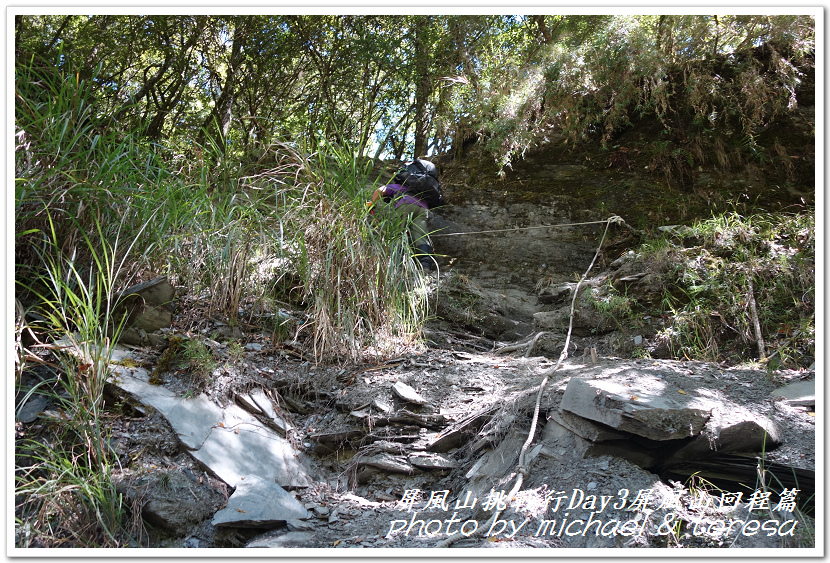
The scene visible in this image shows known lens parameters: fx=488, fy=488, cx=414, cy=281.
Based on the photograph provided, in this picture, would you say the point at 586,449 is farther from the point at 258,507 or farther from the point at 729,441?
the point at 258,507

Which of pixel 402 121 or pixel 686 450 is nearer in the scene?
pixel 686 450

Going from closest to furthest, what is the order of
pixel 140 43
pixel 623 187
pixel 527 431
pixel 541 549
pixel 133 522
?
pixel 541 549 < pixel 133 522 < pixel 527 431 < pixel 623 187 < pixel 140 43

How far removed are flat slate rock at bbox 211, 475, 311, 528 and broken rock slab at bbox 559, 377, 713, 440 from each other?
122cm

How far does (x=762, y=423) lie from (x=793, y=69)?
4701 millimetres

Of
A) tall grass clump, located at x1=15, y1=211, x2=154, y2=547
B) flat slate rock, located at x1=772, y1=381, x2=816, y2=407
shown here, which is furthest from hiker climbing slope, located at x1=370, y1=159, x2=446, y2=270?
flat slate rock, located at x1=772, y1=381, x2=816, y2=407

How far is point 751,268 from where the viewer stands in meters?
3.46

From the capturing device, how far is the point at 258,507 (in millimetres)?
1839

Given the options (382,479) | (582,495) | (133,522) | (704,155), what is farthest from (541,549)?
(704,155)

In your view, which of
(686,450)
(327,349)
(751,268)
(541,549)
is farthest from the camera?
(751,268)

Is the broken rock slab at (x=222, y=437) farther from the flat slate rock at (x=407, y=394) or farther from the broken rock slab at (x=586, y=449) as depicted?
the broken rock slab at (x=586, y=449)

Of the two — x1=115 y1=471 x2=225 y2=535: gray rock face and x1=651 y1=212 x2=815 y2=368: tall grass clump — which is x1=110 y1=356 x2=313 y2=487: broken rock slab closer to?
x1=115 y1=471 x2=225 y2=535: gray rock face

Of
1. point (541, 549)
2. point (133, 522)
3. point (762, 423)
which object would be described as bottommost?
point (133, 522)

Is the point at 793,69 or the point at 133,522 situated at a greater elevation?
the point at 793,69

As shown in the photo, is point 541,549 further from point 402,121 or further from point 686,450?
point 402,121
